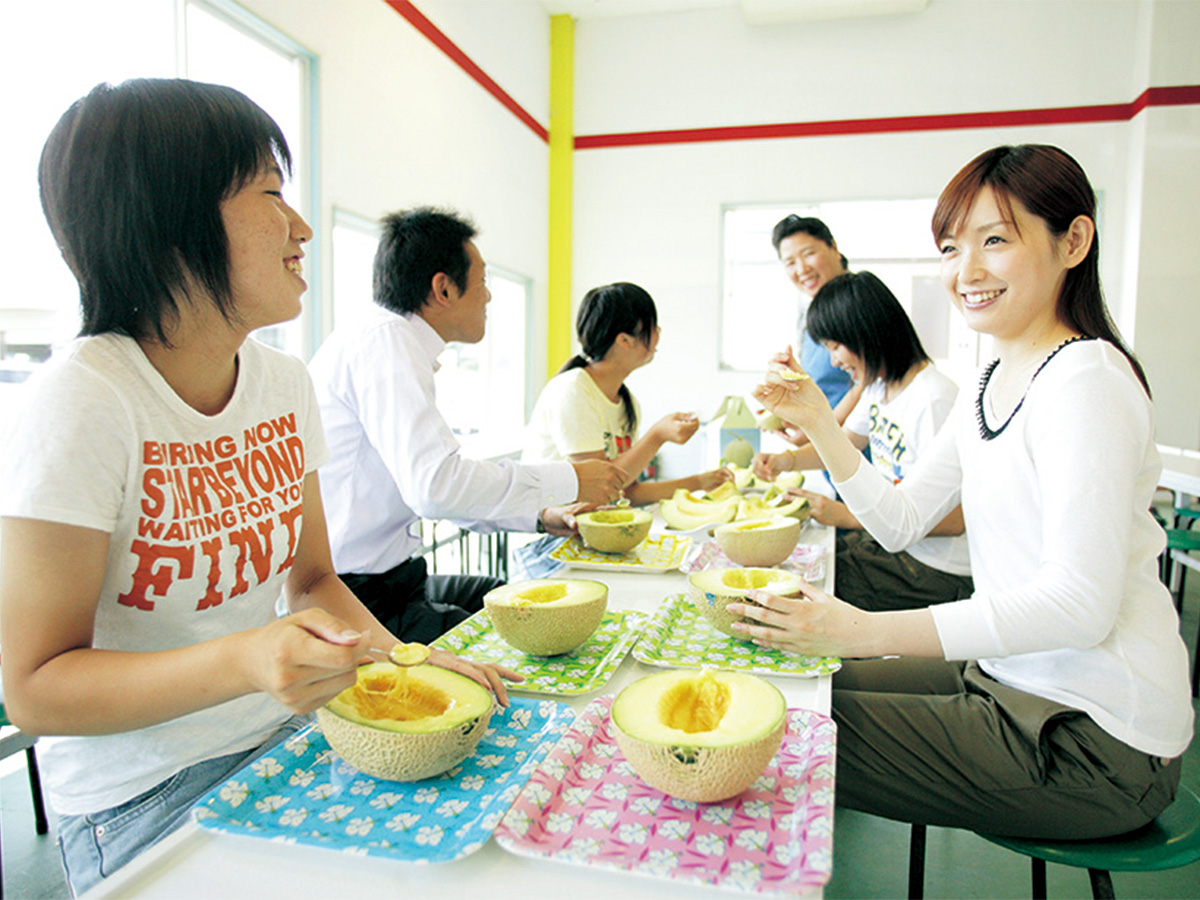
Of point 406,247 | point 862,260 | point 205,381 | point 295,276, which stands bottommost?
point 205,381

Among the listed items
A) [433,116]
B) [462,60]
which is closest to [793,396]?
[433,116]

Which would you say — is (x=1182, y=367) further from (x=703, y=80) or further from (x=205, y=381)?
(x=205, y=381)

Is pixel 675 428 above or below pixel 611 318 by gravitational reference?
below

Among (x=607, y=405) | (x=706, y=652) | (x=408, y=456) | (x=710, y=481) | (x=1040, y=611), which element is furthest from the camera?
(x=607, y=405)

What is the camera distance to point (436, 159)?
477 cm

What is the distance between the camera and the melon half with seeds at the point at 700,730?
2.58 ft

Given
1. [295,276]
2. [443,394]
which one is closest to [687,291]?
[443,394]

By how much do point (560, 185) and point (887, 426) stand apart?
5087 mm

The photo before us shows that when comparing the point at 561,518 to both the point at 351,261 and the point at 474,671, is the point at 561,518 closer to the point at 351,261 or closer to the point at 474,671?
the point at 474,671

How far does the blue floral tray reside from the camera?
76 cm

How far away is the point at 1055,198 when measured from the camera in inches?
51.0

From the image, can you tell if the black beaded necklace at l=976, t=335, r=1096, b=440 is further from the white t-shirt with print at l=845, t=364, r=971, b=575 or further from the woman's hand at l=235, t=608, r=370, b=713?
the woman's hand at l=235, t=608, r=370, b=713

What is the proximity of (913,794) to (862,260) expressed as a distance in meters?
6.16

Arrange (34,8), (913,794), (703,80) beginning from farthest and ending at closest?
(703,80)
(34,8)
(913,794)
